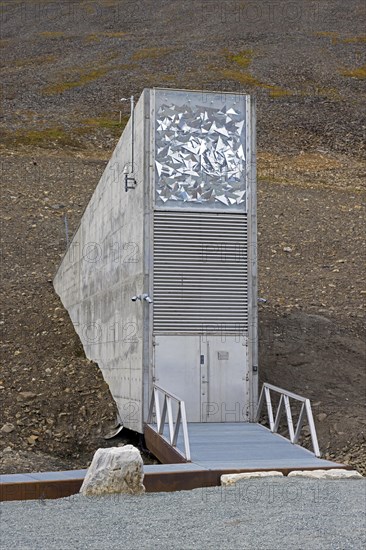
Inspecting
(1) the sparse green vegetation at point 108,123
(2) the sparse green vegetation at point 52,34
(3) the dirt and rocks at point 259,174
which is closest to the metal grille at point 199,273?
(3) the dirt and rocks at point 259,174

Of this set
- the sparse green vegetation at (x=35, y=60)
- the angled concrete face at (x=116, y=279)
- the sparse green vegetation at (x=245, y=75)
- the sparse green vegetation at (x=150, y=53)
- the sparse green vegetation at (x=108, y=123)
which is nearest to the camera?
the angled concrete face at (x=116, y=279)

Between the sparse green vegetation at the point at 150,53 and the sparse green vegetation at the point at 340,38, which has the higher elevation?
the sparse green vegetation at the point at 340,38

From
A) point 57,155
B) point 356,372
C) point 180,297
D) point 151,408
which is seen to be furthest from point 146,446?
point 57,155

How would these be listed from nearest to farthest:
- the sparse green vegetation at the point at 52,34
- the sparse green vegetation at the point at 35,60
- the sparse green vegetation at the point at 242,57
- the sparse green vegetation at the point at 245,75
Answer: the sparse green vegetation at the point at 245,75
the sparse green vegetation at the point at 242,57
the sparse green vegetation at the point at 35,60
the sparse green vegetation at the point at 52,34

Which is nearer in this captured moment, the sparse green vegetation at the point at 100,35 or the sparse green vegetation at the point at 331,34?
the sparse green vegetation at the point at 331,34

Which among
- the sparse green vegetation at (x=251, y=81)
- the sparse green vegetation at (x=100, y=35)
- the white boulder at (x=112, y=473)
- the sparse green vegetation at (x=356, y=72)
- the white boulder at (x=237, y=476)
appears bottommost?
the white boulder at (x=237, y=476)

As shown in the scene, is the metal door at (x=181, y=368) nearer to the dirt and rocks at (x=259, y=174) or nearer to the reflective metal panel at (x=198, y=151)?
the dirt and rocks at (x=259, y=174)

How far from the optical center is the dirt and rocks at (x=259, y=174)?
628 inches

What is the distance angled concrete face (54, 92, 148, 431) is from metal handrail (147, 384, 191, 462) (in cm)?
37

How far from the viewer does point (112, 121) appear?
47.3m

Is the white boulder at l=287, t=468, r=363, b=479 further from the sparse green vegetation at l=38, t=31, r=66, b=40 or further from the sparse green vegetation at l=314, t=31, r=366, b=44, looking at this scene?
the sparse green vegetation at l=38, t=31, r=66, b=40

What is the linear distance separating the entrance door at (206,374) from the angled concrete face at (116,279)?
47cm

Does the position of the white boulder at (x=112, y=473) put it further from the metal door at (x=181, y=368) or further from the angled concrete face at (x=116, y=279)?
the metal door at (x=181, y=368)

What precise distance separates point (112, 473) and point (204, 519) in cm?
139
